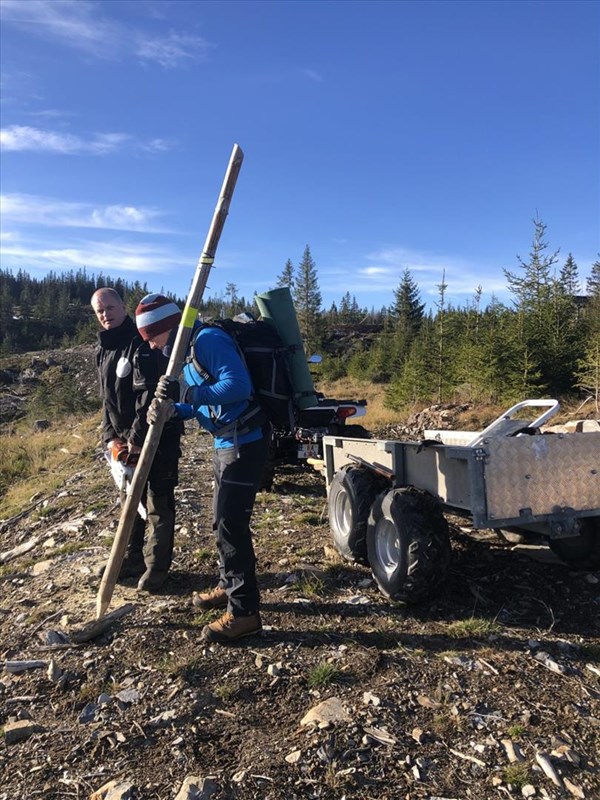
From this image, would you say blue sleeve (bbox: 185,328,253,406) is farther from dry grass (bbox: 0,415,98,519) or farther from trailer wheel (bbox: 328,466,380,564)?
dry grass (bbox: 0,415,98,519)

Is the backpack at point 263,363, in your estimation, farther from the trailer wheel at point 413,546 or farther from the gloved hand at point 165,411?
the trailer wheel at point 413,546

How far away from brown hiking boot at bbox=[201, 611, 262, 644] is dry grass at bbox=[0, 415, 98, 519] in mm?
7452

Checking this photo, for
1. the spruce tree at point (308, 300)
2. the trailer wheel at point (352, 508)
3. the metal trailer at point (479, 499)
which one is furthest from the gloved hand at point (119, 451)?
the spruce tree at point (308, 300)

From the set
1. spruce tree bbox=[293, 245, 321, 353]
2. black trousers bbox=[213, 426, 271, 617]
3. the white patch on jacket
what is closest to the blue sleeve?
black trousers bbox=[213, 426, 271, 617]

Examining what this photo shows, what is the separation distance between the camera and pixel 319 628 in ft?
12.8

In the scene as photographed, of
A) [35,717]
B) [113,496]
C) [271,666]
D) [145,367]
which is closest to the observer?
[35,717]

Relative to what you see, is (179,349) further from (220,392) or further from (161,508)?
(161,508)

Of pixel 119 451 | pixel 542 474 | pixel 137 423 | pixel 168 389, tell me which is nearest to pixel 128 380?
pixel 137 423

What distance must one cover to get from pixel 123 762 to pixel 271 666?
101cm

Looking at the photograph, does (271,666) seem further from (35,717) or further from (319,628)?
(35,717)

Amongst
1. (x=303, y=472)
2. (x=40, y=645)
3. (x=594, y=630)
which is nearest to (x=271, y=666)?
A: (x=40, y=645)

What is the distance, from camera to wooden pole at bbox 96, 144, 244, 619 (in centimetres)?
382

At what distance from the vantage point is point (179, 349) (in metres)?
3.81

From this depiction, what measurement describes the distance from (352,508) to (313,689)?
1.82m
